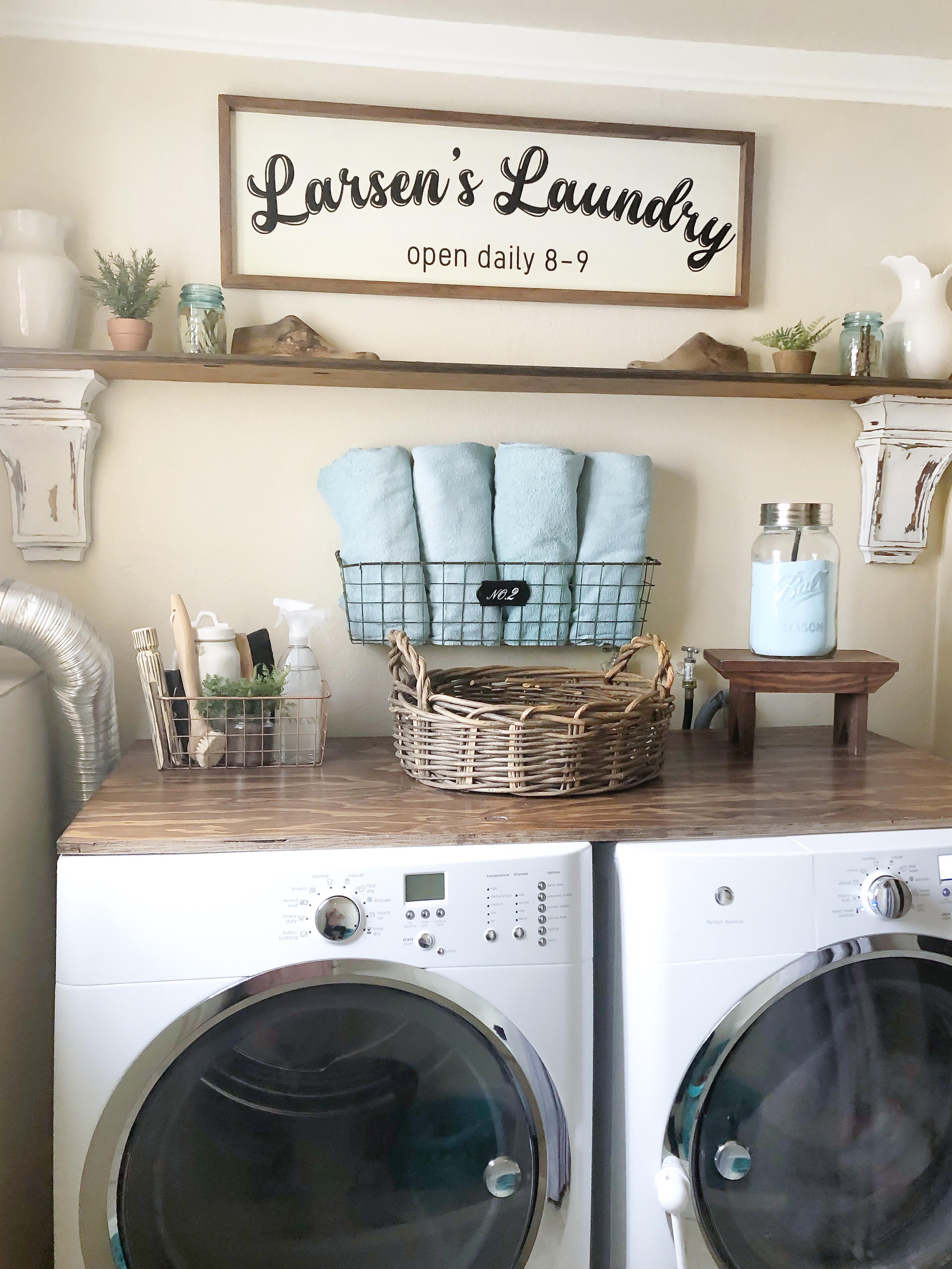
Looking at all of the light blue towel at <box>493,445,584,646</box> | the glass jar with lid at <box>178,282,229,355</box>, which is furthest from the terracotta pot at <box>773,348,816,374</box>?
the glass jar with lid at <box>178,282,229,355</box>

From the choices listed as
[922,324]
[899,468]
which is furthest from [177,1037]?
[922,324]

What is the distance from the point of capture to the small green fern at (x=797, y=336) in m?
1.74

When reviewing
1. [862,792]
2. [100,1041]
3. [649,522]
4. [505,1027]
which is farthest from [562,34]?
[100,1041]

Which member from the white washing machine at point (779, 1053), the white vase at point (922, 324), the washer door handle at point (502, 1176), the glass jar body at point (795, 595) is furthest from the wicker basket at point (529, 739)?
the white vase at point (922, 324)

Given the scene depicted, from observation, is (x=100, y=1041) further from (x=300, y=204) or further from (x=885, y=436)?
(x=885, y=436)

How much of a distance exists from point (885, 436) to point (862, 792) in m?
0.75

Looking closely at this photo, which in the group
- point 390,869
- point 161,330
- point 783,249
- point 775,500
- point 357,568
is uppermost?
Answer: point 783,249

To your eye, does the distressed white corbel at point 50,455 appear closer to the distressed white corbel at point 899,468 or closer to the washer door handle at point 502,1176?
the washer door handle at point 502,1176

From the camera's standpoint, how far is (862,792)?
56.4 inches

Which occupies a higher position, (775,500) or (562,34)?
(562,34)

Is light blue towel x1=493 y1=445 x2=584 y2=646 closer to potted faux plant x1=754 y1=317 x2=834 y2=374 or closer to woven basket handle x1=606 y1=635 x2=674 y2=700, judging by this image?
woven basket handle x1=606 y1=635 x2=674 y2=700

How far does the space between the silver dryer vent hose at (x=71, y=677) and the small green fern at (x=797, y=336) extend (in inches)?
50.1

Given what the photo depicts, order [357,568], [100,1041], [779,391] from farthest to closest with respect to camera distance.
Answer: [779,391]
[357,568]
[100,1041]

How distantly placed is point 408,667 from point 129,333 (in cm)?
71
